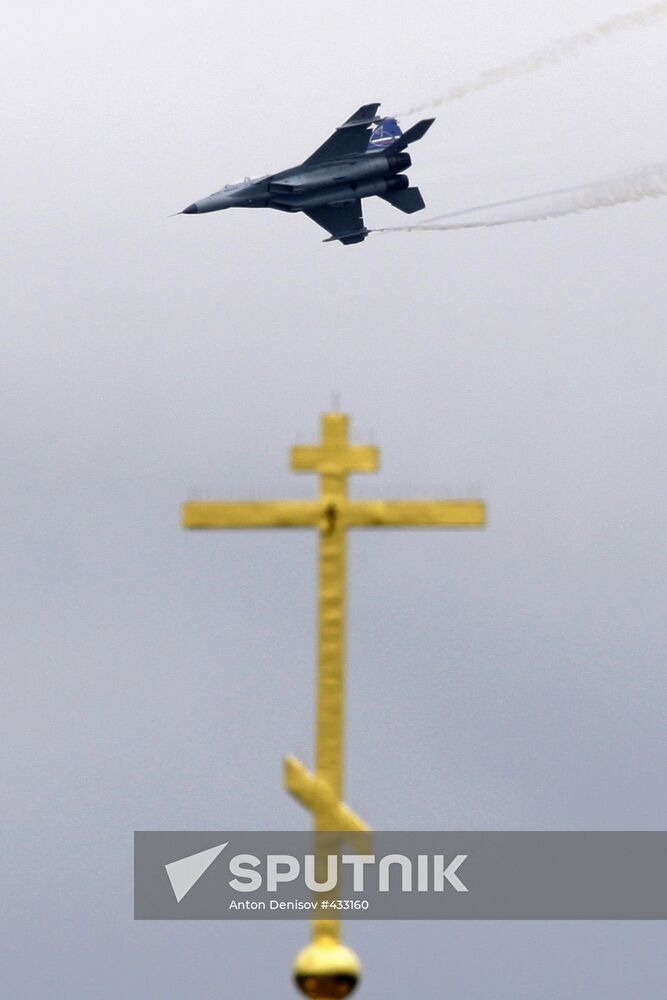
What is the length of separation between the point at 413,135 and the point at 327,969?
83414 millimetres

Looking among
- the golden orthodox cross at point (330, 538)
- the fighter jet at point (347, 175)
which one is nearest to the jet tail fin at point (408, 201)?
the fighter jet at point (347, 175)

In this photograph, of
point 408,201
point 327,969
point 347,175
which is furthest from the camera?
point 408,201

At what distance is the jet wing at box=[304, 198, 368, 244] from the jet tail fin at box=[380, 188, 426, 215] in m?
1.77

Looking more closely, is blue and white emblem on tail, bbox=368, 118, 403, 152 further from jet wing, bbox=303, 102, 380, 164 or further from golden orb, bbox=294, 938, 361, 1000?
golden orb, bbox=294, 938, 361, 1000

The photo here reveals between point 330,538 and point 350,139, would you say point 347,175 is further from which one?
point 330,538

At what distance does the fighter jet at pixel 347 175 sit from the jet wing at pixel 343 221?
47mm

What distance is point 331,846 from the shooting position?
87.0 ft

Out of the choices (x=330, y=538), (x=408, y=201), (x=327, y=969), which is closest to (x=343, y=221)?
(x=408, y=201)

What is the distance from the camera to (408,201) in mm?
110250

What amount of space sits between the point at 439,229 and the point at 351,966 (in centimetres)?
7491

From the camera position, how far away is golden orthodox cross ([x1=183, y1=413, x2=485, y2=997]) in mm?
26484

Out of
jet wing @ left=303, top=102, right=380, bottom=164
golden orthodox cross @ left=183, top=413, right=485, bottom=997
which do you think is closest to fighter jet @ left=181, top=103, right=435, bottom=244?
jet wing @ left=303, top=102, right=380, bottom=164

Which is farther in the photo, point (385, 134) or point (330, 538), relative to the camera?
point (385, 134)

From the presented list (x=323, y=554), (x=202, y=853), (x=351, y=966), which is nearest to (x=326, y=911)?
(x=351, y=966)
